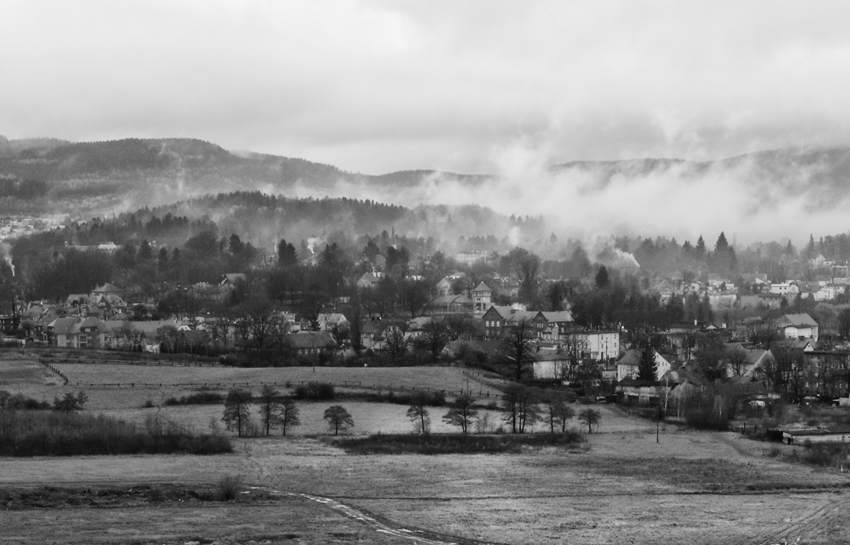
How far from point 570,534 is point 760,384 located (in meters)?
41.2

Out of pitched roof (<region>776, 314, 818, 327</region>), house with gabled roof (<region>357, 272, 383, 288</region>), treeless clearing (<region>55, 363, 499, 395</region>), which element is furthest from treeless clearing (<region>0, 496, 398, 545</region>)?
house with gabled roof (<region>357, 272, 383, 288</region>)

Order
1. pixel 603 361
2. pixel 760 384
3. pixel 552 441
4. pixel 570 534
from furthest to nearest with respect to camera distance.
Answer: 1. pixel 603 361
2. pixel 760 384
3. pixel 552 441
4. pixel 570 534

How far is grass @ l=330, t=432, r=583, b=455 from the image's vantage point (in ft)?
152

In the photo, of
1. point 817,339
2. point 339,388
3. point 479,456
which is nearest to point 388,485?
point 479,456

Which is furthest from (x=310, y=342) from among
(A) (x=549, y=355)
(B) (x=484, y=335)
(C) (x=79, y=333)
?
(C) (x=79, y=333)

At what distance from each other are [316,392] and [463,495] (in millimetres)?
25054

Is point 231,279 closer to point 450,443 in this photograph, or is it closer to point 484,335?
point 484,335

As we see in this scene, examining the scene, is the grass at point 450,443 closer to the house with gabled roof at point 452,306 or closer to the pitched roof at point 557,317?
the pitched roof at point 557,317

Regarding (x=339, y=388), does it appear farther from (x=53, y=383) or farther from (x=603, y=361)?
(x=603, y=361)

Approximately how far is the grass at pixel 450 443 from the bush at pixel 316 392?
11.6 meters

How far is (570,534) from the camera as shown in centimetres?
3022

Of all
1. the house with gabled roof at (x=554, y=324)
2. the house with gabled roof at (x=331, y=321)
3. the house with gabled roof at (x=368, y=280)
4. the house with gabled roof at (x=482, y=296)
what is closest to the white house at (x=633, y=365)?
the house with gabled roof at (x=554, y=324)

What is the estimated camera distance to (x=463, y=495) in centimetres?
3600

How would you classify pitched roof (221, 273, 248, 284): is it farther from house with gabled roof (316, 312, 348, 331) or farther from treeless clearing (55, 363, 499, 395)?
treeless clearing (55, 363, 499, 395)
